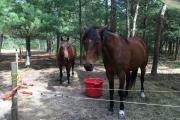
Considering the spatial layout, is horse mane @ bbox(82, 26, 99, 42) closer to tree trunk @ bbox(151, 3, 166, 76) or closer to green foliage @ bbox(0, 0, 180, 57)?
tree trunk @ bbox(151, 3, 166, 76)

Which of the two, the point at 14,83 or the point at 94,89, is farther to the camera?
the point at 94,89

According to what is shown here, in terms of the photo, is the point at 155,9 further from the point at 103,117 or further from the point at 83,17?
the point at 103,117

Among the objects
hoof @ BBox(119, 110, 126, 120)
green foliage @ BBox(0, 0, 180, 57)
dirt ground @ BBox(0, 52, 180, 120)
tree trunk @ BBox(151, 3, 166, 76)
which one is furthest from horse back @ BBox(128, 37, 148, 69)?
green foliage @ BBox(0, 0, 180, 57)

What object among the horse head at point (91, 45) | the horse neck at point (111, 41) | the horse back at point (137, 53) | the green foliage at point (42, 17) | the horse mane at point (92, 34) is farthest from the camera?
the green foliage at point (42, 17)

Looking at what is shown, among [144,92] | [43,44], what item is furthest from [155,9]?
[43,44]

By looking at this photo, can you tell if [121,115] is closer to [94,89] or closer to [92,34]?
[94,89]

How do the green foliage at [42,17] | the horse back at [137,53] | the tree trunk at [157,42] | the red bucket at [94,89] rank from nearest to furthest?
the horse back at [137,53] → the red bucket at [94,89] → the tree trunk at [157,42] → the green foliage at [42,17]

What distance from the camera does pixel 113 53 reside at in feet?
19.5

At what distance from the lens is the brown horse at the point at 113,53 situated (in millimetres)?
5078

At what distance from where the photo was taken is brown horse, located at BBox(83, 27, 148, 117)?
5.08 metres

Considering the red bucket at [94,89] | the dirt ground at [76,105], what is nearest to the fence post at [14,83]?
the dirt ground at [76,105]

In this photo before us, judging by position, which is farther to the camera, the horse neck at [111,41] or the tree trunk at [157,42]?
the tree trunk at [157,42]

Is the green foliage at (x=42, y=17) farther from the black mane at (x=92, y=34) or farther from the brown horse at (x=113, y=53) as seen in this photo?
the black mane at (x=92, y=34)

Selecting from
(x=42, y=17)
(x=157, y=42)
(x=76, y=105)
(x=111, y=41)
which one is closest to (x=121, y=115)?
(x=76, y=105)
